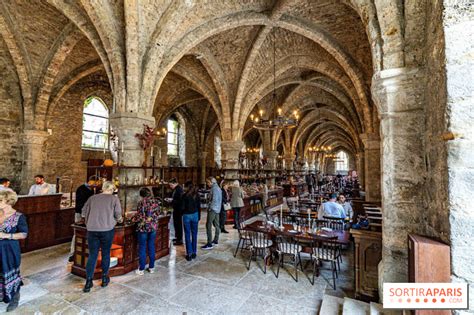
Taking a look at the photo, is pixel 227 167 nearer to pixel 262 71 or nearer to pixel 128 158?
pixel 262 71

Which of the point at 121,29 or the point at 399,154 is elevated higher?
the point at 121,29

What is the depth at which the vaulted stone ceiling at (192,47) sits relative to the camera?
4.90 meters

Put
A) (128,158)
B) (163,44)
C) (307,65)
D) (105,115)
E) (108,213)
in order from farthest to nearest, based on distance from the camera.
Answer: (105,115) → (307,65) → (163,44) → (128,158) → (108,213)

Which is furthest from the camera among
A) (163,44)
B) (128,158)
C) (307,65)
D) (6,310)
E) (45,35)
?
(307,65)

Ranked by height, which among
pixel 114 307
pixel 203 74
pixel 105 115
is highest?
pixel 203 74

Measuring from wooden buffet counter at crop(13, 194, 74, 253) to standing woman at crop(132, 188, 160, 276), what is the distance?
290 centimetres

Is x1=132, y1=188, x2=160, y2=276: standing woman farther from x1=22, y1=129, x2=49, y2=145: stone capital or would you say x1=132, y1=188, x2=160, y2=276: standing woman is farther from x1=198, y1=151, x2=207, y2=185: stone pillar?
x1=198, y1=151, x2=207, y2=185: stone pillar

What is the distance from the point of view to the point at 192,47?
624cm

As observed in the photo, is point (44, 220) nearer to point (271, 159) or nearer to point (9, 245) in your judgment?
point (9, 245)

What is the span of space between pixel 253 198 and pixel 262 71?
5150mm

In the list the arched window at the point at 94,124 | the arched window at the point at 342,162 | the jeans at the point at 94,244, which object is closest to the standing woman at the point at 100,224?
the jeans at the point at 94,244

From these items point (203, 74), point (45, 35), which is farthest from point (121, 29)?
point (203, 74)

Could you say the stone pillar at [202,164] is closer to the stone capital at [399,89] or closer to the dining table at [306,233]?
the dining table at [306,233]

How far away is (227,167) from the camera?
9492 mm
